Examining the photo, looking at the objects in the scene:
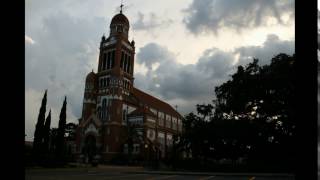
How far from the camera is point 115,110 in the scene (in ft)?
219

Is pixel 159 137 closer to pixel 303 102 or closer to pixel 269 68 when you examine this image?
pixel 269 68

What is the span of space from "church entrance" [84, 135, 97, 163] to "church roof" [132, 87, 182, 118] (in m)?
13.3

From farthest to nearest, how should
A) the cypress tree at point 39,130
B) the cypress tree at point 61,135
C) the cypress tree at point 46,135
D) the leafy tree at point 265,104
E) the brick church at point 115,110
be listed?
the brick church at point 115,110 → the cypress tree at point 61,135 → the cypress tree at point 46,135 → the leafy tree at point 265,104 → the cypress tree at point 39,130

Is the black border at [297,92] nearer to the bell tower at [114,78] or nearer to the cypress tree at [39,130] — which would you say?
the cypress tree at [39,130]

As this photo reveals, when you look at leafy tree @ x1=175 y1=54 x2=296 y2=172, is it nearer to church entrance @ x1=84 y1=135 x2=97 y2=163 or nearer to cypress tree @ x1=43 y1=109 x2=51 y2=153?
cypress tree @ x1=43 y1=109 x2=51 y2=153

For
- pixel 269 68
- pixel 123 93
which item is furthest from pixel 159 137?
pixel 269 68

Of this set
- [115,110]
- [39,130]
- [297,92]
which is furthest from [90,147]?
[297,92]

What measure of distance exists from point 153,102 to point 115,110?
62.8 feet

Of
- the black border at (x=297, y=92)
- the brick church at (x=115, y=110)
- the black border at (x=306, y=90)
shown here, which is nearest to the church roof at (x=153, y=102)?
the brick church at (x=115, y=110)

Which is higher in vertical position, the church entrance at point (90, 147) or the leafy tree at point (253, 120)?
the leafy tree at point (253, 120)

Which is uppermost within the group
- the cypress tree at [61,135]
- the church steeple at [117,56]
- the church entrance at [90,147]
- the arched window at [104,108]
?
the church steeple at [117,56]

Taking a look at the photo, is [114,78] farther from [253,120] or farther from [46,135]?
[253,120]

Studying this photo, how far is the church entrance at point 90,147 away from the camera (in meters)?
60.7

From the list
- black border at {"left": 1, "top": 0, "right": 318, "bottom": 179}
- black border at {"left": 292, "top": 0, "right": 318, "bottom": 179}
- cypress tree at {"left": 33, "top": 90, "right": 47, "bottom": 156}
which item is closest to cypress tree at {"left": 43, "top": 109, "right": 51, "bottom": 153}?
cypress tree at {"left": 33, "top": 90, "right": 47, "bottom": 156}
